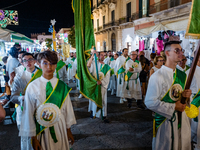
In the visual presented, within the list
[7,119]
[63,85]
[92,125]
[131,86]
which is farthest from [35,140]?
[131,86]

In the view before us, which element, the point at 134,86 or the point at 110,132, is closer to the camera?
the point at 110,132

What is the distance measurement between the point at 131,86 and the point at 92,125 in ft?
8.92

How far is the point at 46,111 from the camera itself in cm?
238

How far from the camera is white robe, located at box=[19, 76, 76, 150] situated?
7.75 feet

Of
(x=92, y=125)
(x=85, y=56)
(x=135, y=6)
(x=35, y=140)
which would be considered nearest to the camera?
(x=35, y=140)

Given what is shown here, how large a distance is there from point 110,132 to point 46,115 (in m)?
2.73

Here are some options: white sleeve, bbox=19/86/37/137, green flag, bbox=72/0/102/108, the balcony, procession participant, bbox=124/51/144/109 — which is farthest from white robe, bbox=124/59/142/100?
the balcony

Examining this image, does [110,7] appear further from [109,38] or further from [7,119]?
[7,119]

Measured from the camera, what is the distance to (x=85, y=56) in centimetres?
455

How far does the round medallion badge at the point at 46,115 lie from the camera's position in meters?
2.37

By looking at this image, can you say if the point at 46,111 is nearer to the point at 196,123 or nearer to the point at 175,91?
the point at 175,91

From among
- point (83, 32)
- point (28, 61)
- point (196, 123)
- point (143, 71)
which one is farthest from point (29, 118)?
point (143, 71)

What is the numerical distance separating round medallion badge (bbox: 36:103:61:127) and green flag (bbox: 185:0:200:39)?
210cm

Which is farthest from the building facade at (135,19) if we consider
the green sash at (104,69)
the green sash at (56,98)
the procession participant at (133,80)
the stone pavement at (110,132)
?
the green sash at (56,98)
